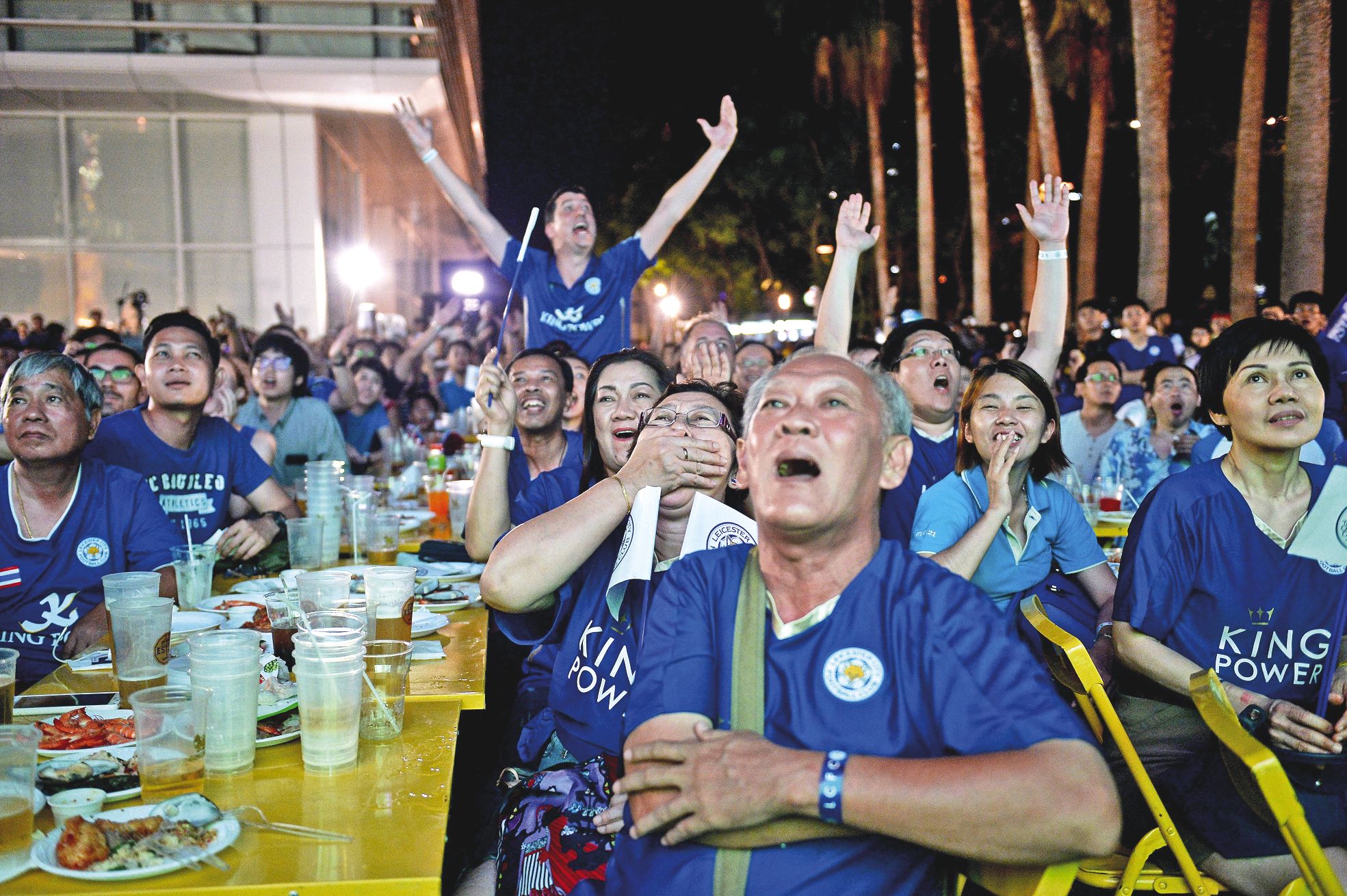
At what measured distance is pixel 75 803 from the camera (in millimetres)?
2131

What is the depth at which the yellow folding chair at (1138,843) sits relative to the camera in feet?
9.32

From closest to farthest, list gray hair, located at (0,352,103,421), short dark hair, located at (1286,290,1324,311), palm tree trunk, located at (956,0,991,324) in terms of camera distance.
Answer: gray hair, located at (0,352,103,421) → short dark hair, located at (1286,290,1324,311) → palm tree trunk, located at (956,0,991,324)

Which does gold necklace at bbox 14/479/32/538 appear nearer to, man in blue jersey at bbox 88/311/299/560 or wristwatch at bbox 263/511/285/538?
man in blue jersey at bbox 88/311/299/560

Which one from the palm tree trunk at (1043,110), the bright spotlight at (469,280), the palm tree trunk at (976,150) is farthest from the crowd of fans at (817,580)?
the bright spotlight at (469,280)

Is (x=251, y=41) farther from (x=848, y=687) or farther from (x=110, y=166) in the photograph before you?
(x=848, y=687)

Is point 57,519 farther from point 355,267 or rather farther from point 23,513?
point 355,267

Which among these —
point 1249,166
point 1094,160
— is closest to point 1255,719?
point 1249,166

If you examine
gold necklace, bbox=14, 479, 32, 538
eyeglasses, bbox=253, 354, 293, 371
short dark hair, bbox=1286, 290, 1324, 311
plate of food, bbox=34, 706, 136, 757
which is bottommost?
Result: plate of food, bbox=34, 706, 136, 757

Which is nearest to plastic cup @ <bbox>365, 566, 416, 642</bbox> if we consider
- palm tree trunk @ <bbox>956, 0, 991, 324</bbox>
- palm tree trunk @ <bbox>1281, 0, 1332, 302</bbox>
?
palm tree trunk @ <bbox>1281, 0, 1332, 302</bbox>

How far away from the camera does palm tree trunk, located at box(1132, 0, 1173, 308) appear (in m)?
13.8

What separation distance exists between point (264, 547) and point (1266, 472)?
3868mm

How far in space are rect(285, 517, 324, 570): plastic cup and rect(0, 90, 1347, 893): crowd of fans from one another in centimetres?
20

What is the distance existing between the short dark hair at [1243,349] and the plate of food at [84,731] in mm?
3227

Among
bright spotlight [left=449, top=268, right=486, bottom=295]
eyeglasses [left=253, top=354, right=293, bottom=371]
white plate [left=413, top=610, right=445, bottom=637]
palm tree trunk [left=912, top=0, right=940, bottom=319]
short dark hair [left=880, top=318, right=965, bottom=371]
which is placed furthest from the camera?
bright spotlight [left=449, top=268, right=486, bottom=295]
